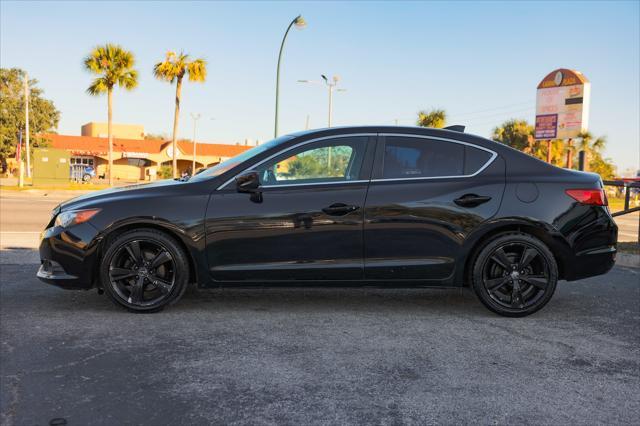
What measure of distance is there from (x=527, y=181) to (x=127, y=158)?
214ft

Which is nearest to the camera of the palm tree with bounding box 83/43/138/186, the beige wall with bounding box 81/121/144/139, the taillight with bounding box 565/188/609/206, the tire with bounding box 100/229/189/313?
the tire with bounding box 100/229/189/313

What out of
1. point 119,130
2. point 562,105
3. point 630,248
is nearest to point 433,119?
point 562,105

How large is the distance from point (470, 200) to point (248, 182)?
1.81 m

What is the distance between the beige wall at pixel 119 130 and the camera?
94688 millimetres

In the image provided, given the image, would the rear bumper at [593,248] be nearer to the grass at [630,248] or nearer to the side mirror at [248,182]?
the side mirror at [248,182]

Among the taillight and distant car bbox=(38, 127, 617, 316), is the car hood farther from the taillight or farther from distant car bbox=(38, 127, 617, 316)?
the taillight

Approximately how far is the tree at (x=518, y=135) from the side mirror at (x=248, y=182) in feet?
188

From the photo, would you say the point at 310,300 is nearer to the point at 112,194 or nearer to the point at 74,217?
the point at 112,194

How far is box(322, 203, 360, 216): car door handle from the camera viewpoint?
4512mm

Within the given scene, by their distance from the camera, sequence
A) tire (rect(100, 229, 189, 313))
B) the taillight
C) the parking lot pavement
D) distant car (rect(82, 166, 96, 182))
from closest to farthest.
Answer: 1. the parking lot pavement
2. tire (rect(100, 229, 189, 313))
3. the taillight
4. distant car (rect(82, 166, 96, 182))

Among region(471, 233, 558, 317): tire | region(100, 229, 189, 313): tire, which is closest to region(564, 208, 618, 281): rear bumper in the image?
region(471, 233, 558, 317): tire

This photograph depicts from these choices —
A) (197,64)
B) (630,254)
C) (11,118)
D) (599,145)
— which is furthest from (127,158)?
(630,254)

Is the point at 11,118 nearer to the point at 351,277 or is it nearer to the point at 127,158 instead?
the point at 127,158

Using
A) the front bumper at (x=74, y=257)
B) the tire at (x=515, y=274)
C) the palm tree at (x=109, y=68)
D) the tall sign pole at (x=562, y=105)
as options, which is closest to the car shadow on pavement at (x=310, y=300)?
the tire at (x=515, y=274)
